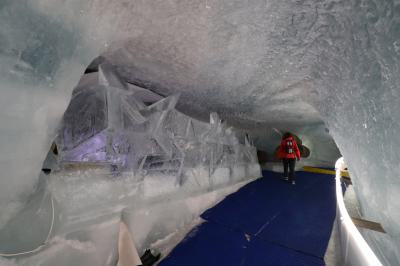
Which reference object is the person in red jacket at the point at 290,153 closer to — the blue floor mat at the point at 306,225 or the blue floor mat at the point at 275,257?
the blue floor mat at the point at 306,225

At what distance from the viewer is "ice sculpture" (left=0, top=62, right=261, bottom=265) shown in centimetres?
158

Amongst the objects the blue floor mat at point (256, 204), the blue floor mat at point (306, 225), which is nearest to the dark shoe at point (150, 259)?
the blue floor mat at point (256, 204)

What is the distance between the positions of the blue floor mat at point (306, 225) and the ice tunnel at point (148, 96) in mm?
519

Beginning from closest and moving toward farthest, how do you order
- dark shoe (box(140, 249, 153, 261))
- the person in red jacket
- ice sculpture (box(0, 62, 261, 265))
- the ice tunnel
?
the ice tunnel
ice sculpture (box(0, 62, 261, 265))
dark shoe (box(140, 249, 153, 261))
the person in red jacket

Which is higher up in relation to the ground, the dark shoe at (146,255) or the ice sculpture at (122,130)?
the ice sculpture at (122,130)

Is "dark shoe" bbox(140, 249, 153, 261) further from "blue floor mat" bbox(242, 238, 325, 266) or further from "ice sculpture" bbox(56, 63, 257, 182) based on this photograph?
"blue floor mat" bbox(242, 238, 325, 266)

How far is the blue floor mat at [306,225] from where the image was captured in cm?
239

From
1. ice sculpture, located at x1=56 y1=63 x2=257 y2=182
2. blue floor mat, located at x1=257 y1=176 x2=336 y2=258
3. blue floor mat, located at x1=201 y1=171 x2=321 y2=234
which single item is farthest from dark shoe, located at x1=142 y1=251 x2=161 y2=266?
blue floor mat, located at x1=257 y1=176 x2=336 y2=258

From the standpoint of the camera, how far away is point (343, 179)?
4.42 m

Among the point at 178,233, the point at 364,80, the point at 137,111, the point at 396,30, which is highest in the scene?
the point at 396,30

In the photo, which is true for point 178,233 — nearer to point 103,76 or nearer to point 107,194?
point 107,194

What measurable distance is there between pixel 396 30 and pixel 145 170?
256 centimetres

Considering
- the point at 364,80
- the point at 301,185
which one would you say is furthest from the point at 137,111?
the point at 301,185

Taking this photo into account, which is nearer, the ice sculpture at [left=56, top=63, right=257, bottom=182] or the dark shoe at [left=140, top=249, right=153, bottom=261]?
the ice sculpture at [left=56, top=63, right=257, bottom=182]
